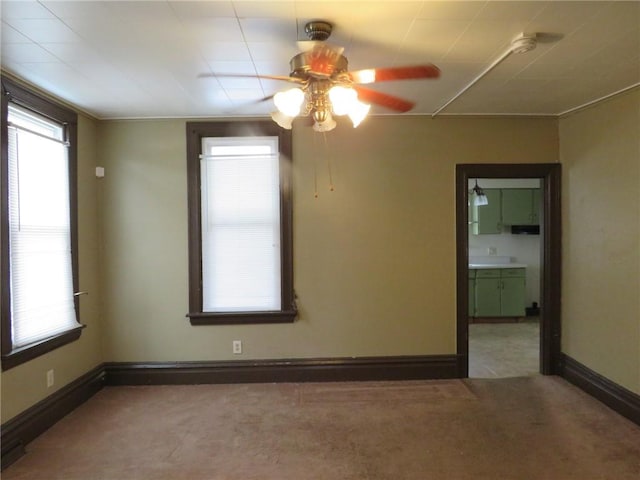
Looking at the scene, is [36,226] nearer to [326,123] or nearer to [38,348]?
[38,348]

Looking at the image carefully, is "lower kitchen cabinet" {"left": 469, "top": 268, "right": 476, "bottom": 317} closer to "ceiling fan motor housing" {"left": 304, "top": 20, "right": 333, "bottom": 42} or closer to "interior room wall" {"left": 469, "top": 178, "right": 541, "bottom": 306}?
"interior room wall" {"left": 469, "top": 178, "right": 541, "bottom": 306}

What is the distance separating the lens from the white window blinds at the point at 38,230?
8.25 ft

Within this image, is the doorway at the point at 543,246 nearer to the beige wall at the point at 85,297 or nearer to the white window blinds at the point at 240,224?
the white window blinds at the point at 240,224

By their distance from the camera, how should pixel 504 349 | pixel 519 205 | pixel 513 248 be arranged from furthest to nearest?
pixel 513 248
pixel 519 205
pixel 504 349

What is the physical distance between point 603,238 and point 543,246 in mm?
558

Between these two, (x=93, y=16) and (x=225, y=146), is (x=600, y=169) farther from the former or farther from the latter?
(x=93, y=16)

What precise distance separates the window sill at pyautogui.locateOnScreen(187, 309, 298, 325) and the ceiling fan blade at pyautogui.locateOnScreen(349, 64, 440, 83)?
221 cm

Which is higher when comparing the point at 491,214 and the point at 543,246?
the point at 491,214

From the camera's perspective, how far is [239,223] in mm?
3482

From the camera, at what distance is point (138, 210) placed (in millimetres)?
3459

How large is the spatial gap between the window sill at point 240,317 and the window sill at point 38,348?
34.7 inches

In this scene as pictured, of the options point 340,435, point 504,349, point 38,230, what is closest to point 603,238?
point 504,349

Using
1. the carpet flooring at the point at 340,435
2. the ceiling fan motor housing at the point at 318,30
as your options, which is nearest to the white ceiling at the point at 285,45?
the ceiling fan motor housing at the point at 318,30

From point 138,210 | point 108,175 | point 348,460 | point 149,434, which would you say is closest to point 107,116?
point 108,175
